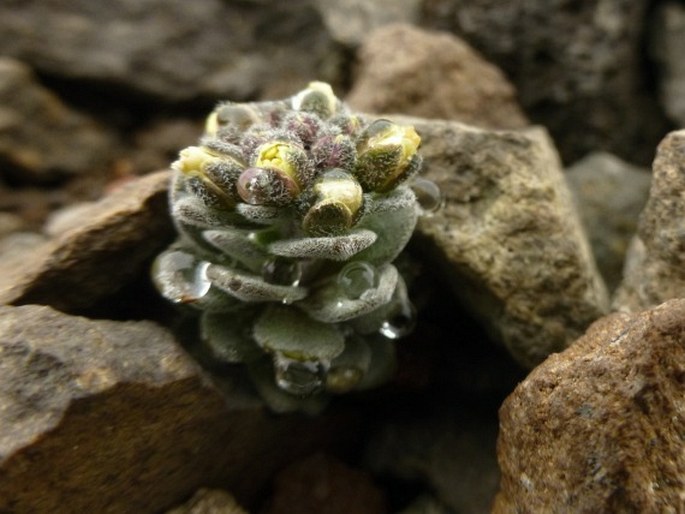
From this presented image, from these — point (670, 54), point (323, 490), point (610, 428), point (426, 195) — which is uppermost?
point (670, 54)

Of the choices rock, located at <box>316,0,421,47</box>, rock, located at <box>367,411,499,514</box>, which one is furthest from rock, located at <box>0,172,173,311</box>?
rock, located at <box>316,0,421,47</box>

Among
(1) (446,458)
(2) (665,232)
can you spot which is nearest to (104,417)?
(1) (446,458)

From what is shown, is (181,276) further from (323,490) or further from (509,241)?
(509,241)

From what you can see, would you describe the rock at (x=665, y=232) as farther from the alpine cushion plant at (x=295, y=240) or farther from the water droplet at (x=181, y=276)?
the water droplet at (x=181, y=276)

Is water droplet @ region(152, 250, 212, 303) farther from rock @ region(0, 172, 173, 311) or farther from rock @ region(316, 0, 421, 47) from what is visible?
rock @ region(316, 0, 421, 47)

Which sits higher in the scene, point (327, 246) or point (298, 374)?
point (327, 246)

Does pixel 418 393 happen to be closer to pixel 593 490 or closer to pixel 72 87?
pixel 593 490
